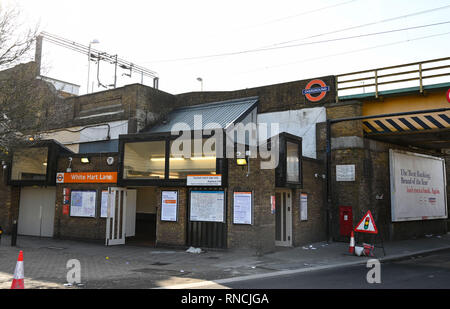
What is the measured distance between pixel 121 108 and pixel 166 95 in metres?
2.83

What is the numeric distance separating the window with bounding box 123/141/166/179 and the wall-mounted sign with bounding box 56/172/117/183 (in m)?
0.86

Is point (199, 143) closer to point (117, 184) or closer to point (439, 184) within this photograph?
point (117, 184)

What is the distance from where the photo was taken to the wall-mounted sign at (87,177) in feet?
53.6

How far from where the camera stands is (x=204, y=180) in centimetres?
1420

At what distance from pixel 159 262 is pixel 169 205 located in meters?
3.41

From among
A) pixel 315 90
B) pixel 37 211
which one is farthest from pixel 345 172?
pixel 37 211

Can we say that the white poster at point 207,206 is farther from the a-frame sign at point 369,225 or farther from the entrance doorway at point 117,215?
the a-frame sign at point 369,225

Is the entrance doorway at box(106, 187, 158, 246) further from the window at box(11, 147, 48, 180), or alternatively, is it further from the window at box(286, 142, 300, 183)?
the window at box(286, 142, 300, 183)

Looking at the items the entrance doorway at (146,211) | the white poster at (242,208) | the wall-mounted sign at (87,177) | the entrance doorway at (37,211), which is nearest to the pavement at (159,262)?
the white poster at (242,208)

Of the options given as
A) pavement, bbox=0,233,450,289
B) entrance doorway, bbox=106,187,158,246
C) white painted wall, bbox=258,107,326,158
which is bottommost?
pavement, bbox=0,233,450,289

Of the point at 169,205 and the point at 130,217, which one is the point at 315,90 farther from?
the point at 130,217

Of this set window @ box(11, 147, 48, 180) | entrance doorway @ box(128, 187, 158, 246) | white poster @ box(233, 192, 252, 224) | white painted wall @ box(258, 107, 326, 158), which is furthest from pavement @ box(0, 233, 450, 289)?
white painted wall @ box(258, 107, 326, 158)

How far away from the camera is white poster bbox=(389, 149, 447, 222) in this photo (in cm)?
1888
